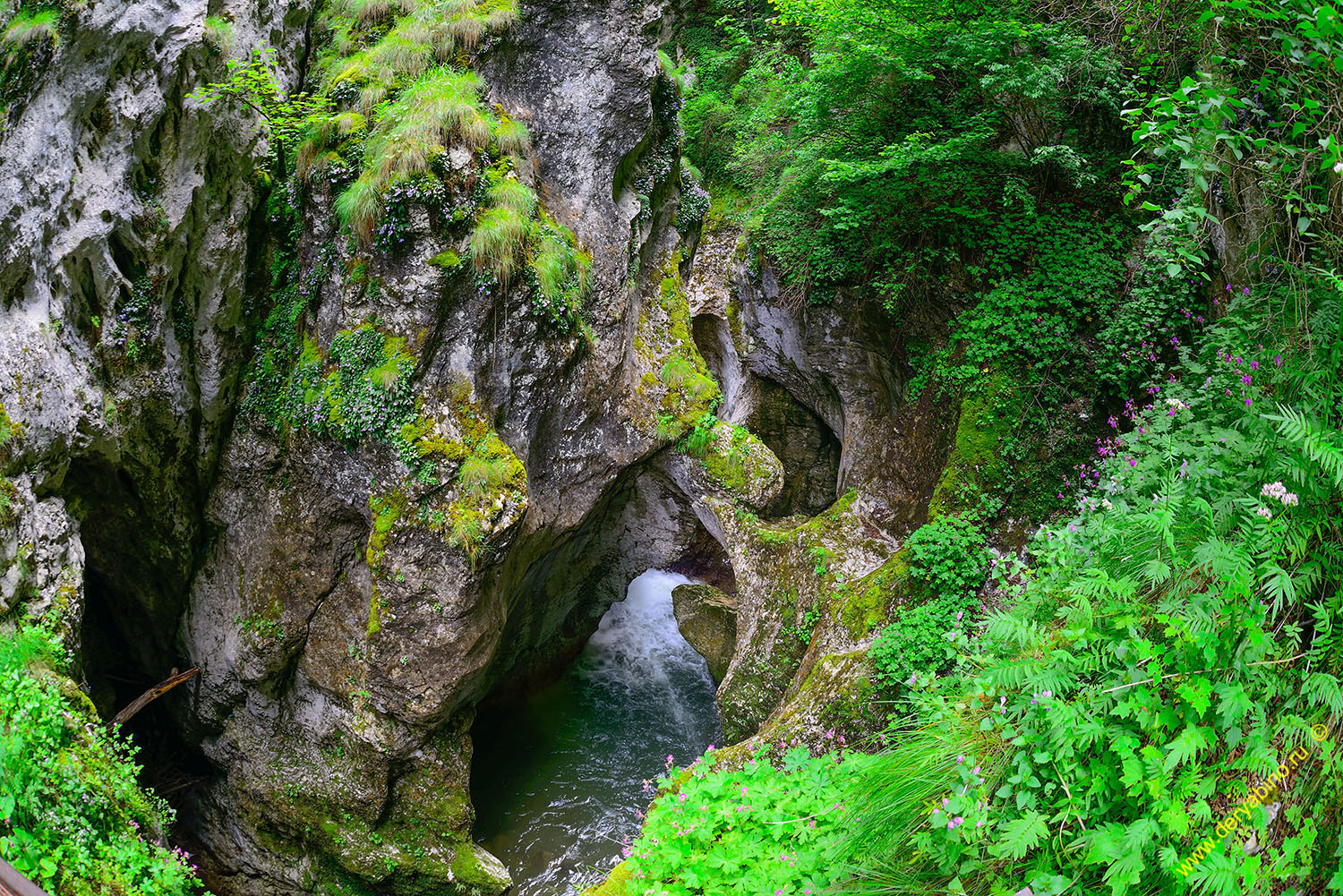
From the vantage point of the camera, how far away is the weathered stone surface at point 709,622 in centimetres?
1108

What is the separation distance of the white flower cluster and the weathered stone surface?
8784mm

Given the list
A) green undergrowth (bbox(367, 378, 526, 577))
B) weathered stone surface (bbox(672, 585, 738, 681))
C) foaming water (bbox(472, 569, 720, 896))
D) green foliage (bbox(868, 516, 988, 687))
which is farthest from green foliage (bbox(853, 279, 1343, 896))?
weathered stone surface (bbox(672, 585, 738, 681))

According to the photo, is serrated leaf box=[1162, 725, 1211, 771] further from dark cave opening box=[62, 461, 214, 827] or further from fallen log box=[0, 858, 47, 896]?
dark cave opening box=[62, 461, 214, 827]

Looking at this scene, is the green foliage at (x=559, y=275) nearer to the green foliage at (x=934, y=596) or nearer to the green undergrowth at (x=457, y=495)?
the green undergrowth at (x=457, y=495)

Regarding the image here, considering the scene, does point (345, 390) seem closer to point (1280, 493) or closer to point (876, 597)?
point (876, 597)

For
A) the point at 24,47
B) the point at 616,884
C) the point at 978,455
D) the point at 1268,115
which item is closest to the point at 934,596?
the point at 978,455

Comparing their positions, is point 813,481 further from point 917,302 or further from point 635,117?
point 635,117

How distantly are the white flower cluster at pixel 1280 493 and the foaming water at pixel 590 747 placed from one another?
7.59 metres

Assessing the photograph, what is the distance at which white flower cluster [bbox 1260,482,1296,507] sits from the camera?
252cm

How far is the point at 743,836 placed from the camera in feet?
12.3

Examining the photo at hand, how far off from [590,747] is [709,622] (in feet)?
8.64

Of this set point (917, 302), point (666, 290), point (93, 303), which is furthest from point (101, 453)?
point (917, 302)

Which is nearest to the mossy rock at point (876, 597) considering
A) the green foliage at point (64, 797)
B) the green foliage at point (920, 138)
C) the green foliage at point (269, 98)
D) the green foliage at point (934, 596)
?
the green foliage at point (934, 596)

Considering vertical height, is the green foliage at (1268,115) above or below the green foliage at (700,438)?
above
